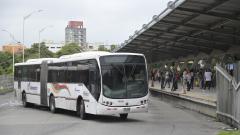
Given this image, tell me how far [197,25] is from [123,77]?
44.5ft

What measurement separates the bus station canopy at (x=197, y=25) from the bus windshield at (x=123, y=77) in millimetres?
5701

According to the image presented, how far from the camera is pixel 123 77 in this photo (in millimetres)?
21781

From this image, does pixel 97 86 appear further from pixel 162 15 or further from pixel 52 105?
pixel 162 15

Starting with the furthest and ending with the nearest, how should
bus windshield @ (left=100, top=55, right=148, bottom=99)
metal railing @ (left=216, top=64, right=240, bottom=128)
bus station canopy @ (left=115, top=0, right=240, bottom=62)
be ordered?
bus station canopy @ (left=115, top=0, right=240, bottom=62) → bus windshield @ (left=100, top=55, right=148, bottom=99) → metal railing @ (left=216, top=64, right=240, bottom=128)

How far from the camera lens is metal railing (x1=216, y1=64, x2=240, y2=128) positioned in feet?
59.9

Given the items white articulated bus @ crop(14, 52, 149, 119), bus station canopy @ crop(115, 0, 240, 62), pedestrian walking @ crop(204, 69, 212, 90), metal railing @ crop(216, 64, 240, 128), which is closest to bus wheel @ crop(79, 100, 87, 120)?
white articulated bus @ crop(14, 52, 149, 119)

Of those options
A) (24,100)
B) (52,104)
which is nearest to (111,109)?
(52,104)

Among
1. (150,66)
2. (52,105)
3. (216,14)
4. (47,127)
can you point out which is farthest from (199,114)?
(150,66)

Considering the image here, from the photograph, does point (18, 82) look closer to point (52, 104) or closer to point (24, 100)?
point (24, 100)

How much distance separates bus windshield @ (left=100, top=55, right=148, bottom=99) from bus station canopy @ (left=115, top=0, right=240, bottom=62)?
18.7 ft

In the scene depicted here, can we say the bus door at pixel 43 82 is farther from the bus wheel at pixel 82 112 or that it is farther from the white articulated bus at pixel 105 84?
the bus wheel at pixel 82 112

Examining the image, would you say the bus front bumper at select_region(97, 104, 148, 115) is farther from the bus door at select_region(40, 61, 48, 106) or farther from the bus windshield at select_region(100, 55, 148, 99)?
the bus door at select_region(40, 61, 48, 106)

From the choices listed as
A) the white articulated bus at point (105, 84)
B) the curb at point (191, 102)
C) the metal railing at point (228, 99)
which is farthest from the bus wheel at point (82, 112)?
the curb at point (191, 102)

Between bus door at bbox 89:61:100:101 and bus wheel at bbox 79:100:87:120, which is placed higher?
bus door at bbox 89:61:100:101
